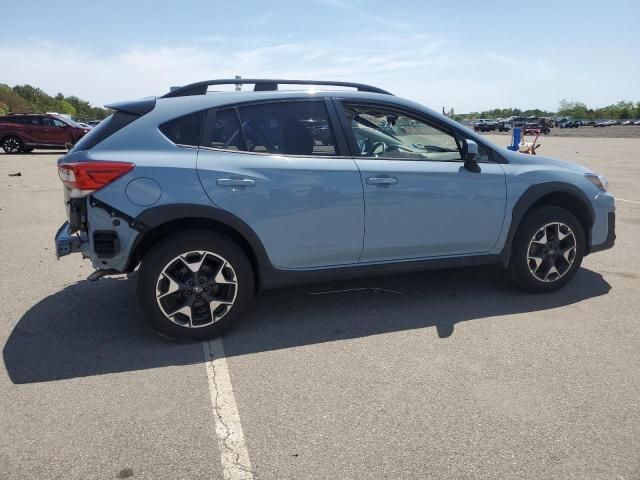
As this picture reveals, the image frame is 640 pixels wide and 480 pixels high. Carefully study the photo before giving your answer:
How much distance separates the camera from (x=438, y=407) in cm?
289

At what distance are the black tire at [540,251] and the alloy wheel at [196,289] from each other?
2.45m

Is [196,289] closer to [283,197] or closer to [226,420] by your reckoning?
[283,197]

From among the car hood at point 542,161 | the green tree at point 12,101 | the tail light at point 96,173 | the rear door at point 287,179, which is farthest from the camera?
the green tree at point 12,101

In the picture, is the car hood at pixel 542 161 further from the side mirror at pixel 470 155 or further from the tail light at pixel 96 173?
the tail light at pixel 96 173

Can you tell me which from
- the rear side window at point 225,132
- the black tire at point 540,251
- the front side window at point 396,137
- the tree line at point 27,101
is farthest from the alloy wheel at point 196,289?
the tree line at point 27,101

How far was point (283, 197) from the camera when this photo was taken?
3.74 metres

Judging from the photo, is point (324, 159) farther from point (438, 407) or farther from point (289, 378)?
point (438, 407)

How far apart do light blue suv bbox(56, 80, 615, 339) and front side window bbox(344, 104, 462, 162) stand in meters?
0.01

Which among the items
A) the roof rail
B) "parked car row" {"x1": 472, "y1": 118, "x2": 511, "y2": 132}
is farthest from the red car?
"parked car row" {"x1": 472, "y1": 118, "x2": 511, "y2": 132}

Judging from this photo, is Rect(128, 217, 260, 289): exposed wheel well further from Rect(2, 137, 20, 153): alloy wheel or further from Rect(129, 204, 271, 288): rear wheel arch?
Rect(2, 137, 20, 153): alloy wheel

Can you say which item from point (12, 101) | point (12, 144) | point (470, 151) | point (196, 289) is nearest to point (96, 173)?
point (196, 289)

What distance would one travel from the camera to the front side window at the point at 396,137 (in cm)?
412

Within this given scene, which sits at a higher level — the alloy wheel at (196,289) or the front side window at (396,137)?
the front side window at (396,137)

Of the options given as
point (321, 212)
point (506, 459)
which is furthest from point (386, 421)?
point (321, 212)
